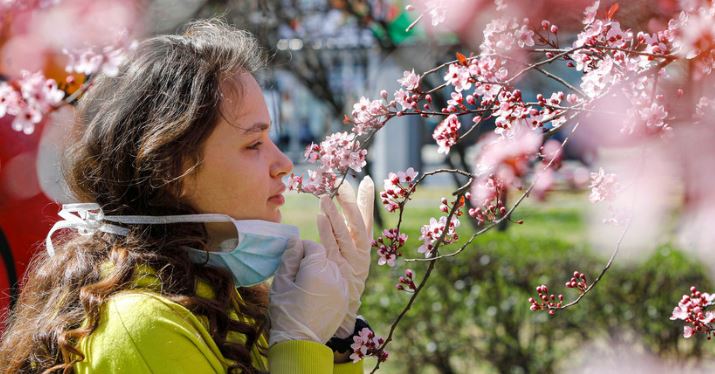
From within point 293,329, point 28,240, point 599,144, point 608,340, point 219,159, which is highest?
point 599,144

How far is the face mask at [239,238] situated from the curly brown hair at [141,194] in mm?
21

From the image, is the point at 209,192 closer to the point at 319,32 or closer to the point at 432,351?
the point at 432,351

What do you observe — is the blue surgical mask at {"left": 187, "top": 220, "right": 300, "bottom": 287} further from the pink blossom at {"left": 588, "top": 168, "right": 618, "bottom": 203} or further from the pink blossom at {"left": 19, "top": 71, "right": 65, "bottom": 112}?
the pink blossom at {"left": 588, "top": 168, "right": 618, "bottom": 203}

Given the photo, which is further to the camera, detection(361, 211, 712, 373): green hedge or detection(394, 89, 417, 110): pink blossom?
detection(361, 211, 712, 373): green hedge

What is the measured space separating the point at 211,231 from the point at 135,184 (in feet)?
0.52

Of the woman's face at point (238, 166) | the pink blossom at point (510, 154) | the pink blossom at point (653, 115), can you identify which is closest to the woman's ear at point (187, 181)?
the woman's face at point (238, 166)

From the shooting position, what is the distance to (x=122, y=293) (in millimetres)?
1427

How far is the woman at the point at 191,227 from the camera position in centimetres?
150

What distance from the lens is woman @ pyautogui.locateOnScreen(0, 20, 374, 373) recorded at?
150 centimetres

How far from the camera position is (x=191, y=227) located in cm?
158

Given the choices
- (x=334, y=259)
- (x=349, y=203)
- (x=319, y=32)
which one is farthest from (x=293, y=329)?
(x=319, y=32)

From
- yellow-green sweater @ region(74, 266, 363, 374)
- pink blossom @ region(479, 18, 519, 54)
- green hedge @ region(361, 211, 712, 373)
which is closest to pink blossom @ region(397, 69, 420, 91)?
pink blossom @ region(479, 18, 519, 54)

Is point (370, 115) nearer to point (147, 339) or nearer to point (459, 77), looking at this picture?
point (459, 77)

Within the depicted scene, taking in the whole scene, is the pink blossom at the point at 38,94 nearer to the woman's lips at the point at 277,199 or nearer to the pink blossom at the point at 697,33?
the woman's lips at the point at 277,199
